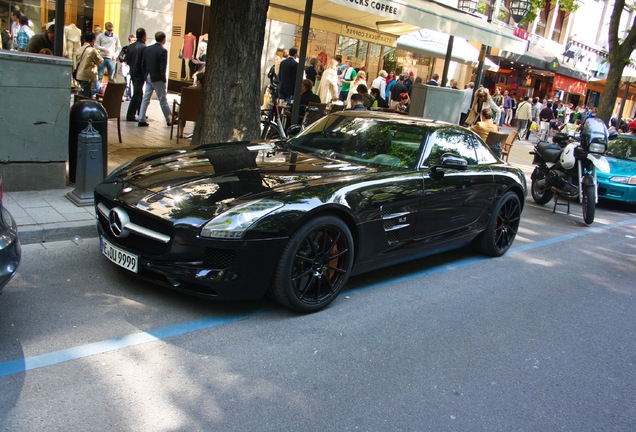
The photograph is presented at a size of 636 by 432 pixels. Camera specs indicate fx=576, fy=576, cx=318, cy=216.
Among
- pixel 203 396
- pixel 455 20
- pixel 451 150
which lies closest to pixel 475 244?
pixel 451 150

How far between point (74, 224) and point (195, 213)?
216 centimetres

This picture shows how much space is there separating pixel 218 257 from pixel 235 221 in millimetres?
272

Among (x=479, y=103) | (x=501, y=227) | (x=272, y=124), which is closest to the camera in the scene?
(x=501, y=227)

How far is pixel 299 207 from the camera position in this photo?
164 inches

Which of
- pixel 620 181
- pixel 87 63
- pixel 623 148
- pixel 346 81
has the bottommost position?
pixel 620 181

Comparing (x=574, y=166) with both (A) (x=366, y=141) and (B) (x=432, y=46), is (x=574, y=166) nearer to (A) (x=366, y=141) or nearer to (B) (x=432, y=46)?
(A) (x=366, y=141)

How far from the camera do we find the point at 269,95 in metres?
15.9

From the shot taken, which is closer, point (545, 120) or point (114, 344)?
point (114, 344)

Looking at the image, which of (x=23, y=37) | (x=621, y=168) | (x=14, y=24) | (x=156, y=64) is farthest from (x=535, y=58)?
(x=23, y=37)

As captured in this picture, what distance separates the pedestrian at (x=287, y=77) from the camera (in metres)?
12.5

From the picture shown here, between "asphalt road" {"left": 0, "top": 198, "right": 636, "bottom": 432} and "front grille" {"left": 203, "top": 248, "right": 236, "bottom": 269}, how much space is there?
46 cm

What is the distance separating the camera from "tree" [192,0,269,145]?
24.1 ft

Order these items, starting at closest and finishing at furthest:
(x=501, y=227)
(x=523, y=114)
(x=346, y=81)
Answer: (x=501, y=227)
(x=346, y=81)
(x=523, y=114)

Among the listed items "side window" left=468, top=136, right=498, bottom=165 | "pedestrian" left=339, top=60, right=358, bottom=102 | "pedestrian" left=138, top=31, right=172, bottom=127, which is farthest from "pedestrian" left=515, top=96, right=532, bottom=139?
"side window" left=468, top=136, right=498, bottom=165
